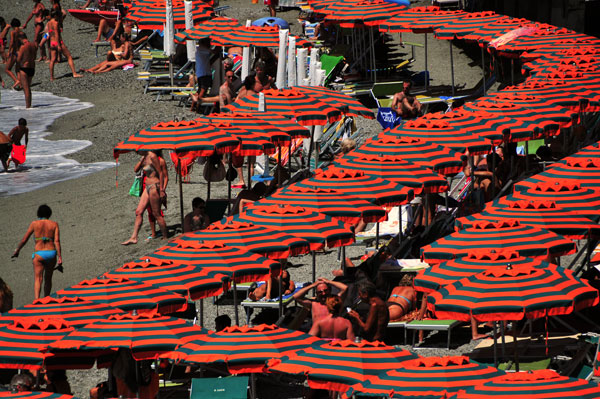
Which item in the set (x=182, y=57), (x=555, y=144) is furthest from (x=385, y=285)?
(x=182, y=57)

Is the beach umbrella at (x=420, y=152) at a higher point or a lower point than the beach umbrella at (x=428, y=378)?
higher

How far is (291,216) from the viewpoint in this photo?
45.0 ft

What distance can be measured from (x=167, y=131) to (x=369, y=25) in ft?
32.3

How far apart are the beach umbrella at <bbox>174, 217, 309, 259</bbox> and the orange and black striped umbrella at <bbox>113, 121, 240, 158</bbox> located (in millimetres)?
2952

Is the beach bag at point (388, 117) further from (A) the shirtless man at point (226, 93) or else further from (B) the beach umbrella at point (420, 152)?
(B) the beach umbrella at point (420, 152)

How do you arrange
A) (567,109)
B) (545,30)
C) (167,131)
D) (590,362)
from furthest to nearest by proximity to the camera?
1. (545,30)
2. (567,109)
3. (167,131)
4. (590,362)

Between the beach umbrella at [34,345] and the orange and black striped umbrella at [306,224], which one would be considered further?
the orange and black striped umbrella at [306,224]

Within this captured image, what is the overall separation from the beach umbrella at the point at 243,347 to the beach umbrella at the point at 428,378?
1.03 metres

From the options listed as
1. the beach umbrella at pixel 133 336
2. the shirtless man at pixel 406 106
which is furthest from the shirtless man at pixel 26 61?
the beach umbrella at pixel 133 336

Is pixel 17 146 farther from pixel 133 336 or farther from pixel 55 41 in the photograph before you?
pixel 133 336

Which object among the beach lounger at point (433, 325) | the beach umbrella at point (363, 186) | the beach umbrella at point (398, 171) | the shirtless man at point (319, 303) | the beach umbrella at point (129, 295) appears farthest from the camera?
the beach umbrella at point (398, 171)

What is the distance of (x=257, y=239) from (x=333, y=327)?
1653 mm

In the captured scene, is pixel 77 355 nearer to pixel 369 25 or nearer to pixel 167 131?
pixel 167 131

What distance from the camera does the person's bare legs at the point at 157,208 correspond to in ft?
57.1
